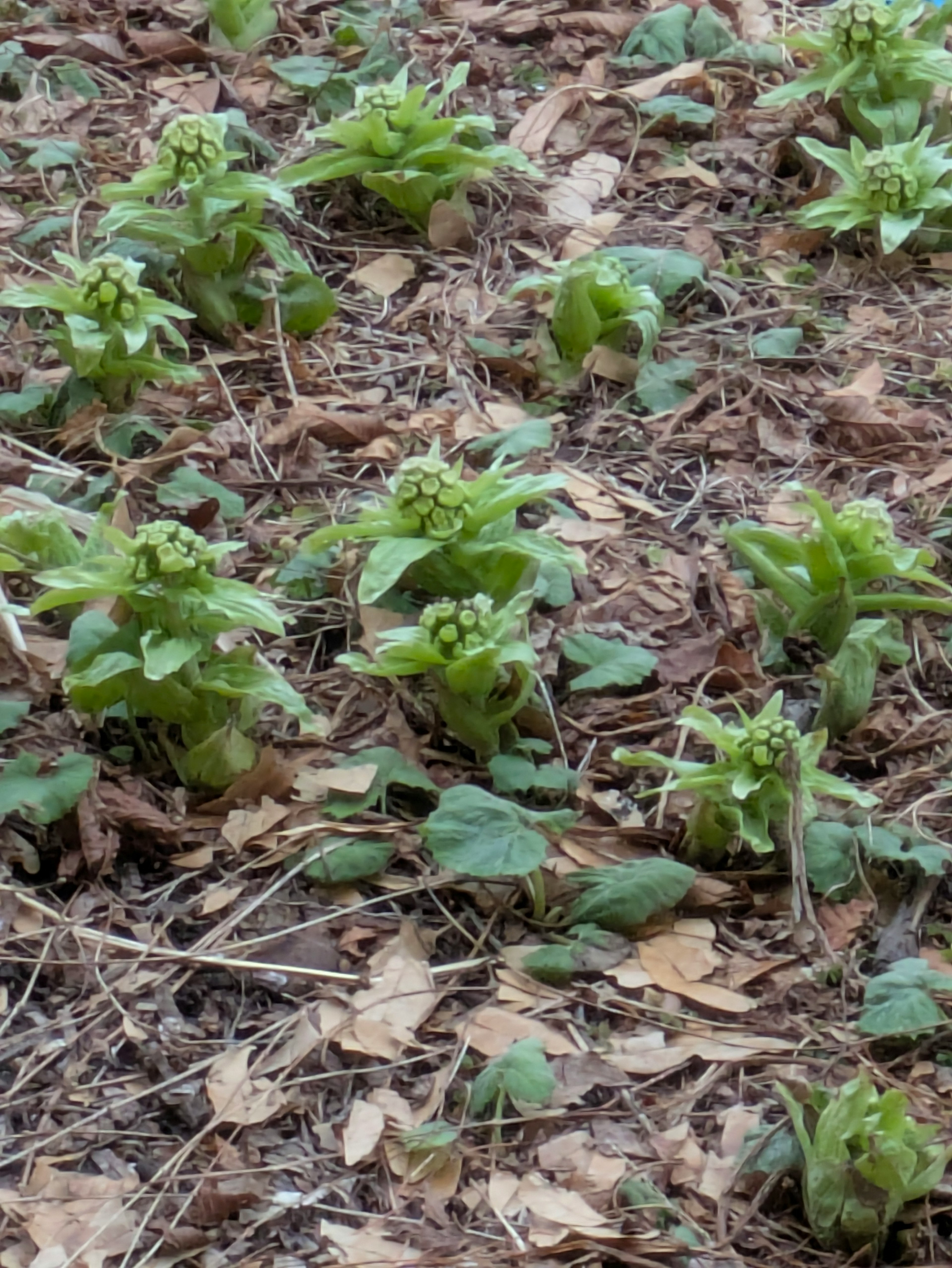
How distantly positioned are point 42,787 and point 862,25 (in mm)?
2068

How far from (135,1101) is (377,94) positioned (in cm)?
180

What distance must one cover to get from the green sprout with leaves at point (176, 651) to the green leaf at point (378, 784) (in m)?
0.09

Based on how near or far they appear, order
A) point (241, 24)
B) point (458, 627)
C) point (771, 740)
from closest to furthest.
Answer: point (771, 740)
point (458, 627)
point (241, 24)

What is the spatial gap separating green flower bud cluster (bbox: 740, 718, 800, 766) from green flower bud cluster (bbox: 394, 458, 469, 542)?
0.46 meters

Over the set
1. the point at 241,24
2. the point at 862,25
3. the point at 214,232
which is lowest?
the point at 214,232

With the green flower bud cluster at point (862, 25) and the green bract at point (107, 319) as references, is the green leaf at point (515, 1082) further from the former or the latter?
the green flower bud cluster at point (862, 25)

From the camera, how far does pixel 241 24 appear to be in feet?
10.1

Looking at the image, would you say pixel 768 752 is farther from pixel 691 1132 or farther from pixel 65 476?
pixel 65 476

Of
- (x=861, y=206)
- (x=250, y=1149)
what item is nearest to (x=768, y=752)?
(x=250, y=1149)

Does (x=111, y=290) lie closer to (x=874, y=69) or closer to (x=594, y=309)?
(x=594, y=309)

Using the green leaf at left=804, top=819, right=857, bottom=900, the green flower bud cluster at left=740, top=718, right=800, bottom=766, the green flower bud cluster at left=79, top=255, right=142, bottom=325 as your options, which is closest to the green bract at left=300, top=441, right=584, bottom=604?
the green flower bud cluster at left=740, top=718, right=800, bottom=766

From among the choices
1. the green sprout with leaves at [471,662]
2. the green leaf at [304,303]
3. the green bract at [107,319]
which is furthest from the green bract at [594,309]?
the green sprout with leaves at [471,662]

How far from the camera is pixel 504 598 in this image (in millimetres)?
1915

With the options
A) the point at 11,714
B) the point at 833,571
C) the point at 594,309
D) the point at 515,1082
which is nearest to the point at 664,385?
the point at 594,309
